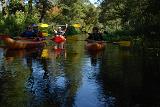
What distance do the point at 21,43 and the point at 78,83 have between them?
1828 cm

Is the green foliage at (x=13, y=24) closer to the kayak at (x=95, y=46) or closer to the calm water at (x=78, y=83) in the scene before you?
the kayak at (x=95, y=46)

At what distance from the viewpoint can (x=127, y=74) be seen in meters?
20.9

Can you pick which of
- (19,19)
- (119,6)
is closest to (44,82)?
(19,19)

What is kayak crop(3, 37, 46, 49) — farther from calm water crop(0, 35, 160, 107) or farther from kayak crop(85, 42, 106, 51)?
calm water crop(0, 35, 160, 107)

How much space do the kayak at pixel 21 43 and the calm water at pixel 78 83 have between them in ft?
26.3

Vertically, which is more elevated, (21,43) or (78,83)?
(21,43)

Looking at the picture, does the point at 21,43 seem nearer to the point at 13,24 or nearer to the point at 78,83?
the point at 13,24

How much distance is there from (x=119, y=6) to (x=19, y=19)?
17.1m

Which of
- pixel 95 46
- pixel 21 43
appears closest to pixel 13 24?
pixel 21 43

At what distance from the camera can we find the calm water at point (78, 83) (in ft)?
47.1

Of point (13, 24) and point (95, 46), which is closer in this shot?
point (95, 46)

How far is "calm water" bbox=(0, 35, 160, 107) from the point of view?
14352 millimetres

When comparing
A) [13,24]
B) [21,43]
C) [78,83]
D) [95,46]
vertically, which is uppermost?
[13,24]

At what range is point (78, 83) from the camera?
709 inches
